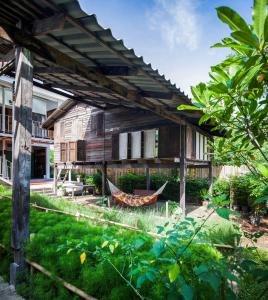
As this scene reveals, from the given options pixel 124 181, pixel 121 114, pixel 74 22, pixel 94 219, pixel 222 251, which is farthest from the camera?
pixel 124 181

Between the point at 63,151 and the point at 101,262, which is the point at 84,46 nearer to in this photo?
the point at 101,262

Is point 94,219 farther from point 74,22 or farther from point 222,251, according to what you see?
point 74,22

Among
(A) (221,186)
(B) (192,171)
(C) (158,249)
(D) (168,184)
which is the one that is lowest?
(D) (168,184)

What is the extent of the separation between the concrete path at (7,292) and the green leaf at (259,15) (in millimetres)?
3355

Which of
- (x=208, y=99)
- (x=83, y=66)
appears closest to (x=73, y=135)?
(x=83, y=66)

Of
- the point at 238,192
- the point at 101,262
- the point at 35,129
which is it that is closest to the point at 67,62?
the point at 101,262

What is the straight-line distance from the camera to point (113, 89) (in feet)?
12.8

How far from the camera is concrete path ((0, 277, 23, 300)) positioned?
2657mm

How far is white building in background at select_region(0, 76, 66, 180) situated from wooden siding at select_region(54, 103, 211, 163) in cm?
407

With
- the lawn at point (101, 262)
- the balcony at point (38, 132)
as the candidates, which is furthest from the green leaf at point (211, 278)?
the balcony at point (38, 132)

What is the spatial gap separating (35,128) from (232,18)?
16585 millimetres

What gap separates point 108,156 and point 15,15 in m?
6.96

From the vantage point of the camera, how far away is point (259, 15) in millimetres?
688

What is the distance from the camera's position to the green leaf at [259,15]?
68cm
